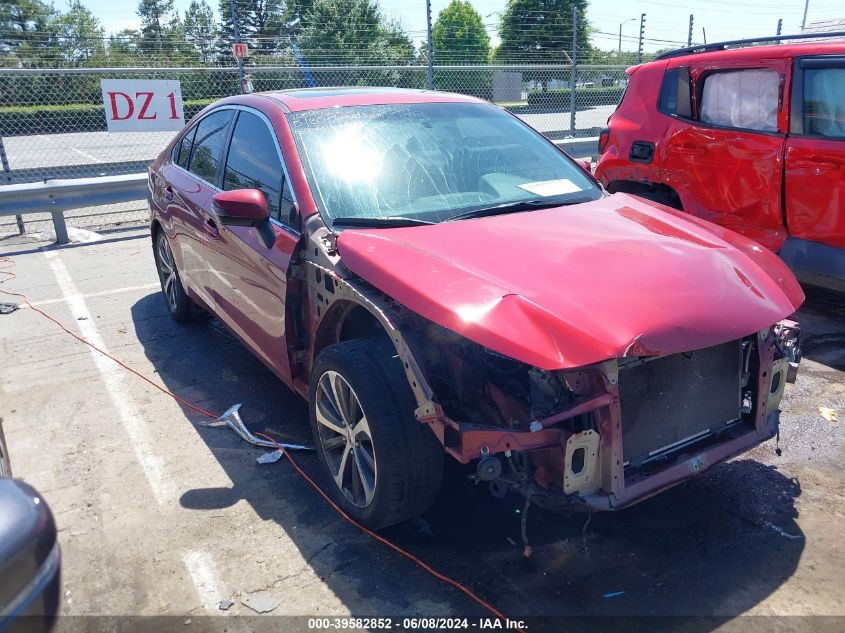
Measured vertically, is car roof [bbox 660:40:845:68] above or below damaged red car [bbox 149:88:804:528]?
above

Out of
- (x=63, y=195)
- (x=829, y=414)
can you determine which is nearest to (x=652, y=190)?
(x=829, y=414)

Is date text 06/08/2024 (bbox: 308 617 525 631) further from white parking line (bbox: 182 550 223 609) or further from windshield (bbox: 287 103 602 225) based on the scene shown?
windshield (bbox: 287 103 602 225)

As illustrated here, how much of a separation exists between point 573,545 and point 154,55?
13996 millimetres

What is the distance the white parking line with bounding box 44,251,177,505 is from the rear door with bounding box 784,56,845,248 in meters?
4.64

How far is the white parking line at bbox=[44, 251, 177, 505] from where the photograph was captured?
3691 mm

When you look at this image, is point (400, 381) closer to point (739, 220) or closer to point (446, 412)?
point (446, 412)

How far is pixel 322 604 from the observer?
278 centimetres

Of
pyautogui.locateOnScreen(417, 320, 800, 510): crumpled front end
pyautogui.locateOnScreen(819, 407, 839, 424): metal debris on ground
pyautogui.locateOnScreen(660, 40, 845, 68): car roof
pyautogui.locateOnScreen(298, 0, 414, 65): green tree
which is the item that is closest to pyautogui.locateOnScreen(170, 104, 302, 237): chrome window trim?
pyautogui.locateOnScreen(417, 320, 800, 510): crumpled front end

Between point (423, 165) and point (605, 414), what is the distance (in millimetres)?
1786

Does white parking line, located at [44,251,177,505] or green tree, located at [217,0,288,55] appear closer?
white parking line, located at [44,251,177,505]

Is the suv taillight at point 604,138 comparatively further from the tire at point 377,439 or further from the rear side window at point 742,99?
the tire at point 377,439

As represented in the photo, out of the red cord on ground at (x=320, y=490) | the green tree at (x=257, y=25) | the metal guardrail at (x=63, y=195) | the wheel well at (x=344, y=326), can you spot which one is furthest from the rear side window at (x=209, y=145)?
the green tree at (x=257, y=25)

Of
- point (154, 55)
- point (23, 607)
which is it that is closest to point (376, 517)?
point (23, 607)

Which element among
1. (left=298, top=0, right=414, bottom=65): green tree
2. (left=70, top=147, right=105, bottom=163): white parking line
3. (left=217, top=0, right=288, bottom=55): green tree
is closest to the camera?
(left=217, top=0, right=288, bottom=55): green tree
